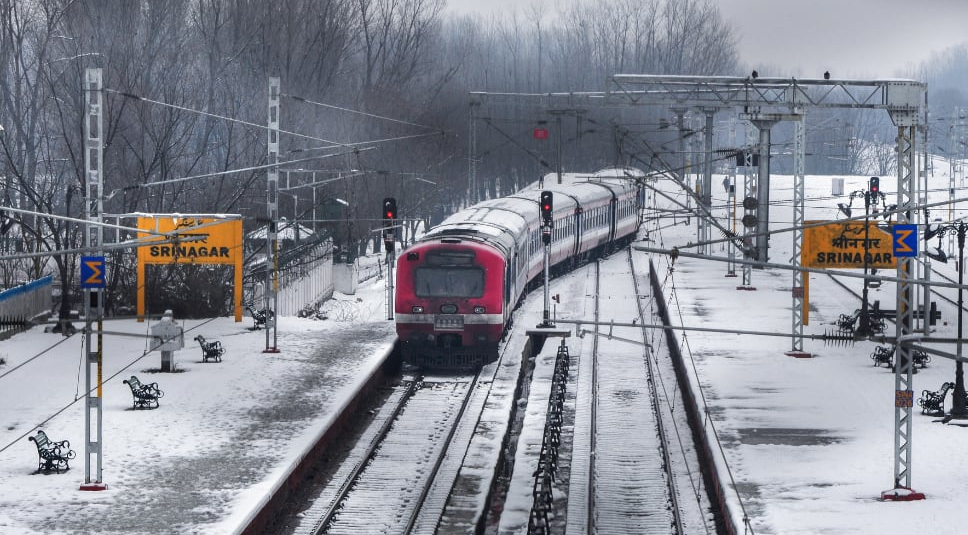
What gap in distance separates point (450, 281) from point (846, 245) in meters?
8.01

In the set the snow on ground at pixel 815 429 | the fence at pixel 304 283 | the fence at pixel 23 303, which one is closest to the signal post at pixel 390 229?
the fence at pixel 304 283

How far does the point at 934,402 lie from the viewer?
1016 inches

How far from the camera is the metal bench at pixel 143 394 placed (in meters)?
25.8

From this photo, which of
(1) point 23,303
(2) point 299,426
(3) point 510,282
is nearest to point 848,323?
(3) point 510,282

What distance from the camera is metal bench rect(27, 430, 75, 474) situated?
2112 centimetres

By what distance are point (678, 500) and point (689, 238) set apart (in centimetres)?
4460

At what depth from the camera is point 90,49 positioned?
60.3 metres

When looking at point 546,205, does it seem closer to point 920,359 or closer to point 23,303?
point 920,359

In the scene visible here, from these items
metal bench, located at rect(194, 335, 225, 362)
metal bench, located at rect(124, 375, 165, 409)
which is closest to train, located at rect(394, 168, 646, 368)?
metal bench, located at rect(194, 335, 225, 362)

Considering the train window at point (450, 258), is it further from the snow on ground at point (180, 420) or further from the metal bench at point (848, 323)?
the metal bench at point (848, 323)

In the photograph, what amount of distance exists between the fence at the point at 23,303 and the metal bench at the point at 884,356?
1835cm

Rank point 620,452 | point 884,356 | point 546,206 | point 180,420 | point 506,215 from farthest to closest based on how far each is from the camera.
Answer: point 506,215
point 546,206
point 884,356
point 180,420
point 620,452

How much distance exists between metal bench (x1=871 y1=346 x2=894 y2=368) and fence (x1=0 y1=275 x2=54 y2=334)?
60.2 ft

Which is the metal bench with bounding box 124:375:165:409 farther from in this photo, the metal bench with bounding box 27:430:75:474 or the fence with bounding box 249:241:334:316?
the fence with bounding box 249:241:334:316
